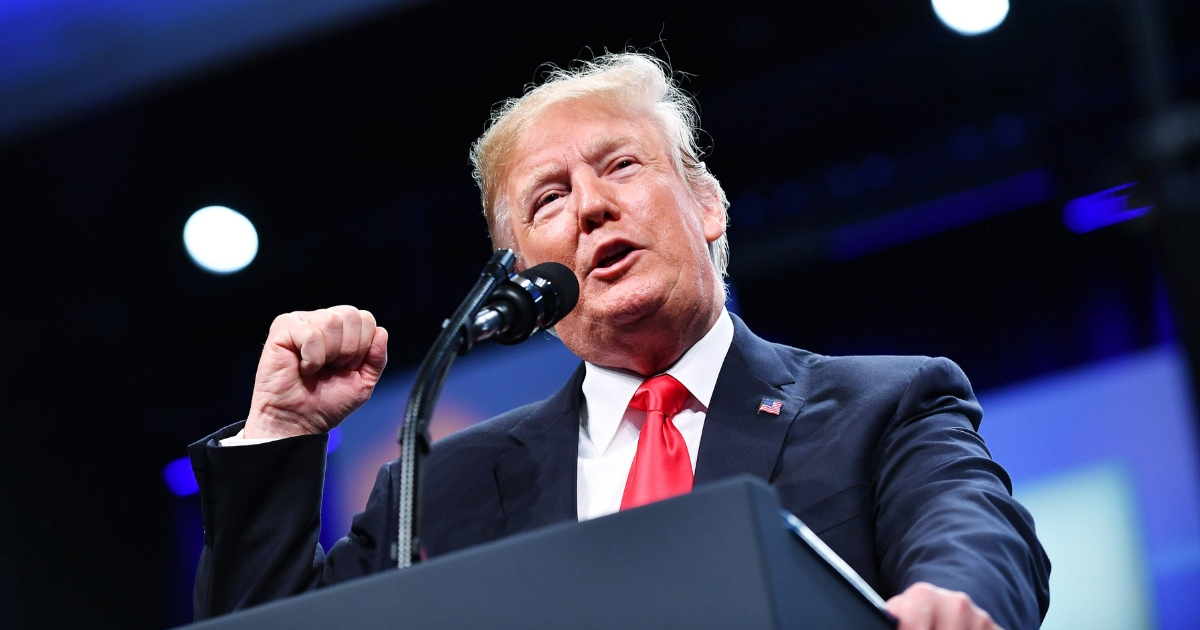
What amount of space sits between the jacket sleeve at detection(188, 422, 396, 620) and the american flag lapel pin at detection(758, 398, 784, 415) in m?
0.63

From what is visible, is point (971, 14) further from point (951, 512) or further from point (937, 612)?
point (937, 612)

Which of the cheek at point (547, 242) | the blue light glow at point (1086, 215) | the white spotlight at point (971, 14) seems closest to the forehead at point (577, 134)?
the cheek at point (547, 242)

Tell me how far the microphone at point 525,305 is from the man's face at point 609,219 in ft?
1.61

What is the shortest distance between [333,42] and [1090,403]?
294 cm

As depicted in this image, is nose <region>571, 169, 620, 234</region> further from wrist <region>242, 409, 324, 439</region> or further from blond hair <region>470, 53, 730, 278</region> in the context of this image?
wrist <region>242, 409, 324, 439</region>

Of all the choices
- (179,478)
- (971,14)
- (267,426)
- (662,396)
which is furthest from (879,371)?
(179,478)

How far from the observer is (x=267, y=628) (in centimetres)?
97

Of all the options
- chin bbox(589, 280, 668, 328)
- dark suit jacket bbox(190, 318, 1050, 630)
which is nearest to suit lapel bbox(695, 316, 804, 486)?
dark suit jacket bbox(190, 318, 1050, 630)

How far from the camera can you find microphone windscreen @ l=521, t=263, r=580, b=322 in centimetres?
135

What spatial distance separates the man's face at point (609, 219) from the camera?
188cm

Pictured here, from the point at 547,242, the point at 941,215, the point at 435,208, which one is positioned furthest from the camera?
the point at 435,208

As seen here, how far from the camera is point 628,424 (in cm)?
183

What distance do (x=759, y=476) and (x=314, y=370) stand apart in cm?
64

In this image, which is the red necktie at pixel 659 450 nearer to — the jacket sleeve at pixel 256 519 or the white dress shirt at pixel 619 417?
the white dress shirt at pixel 619 417
